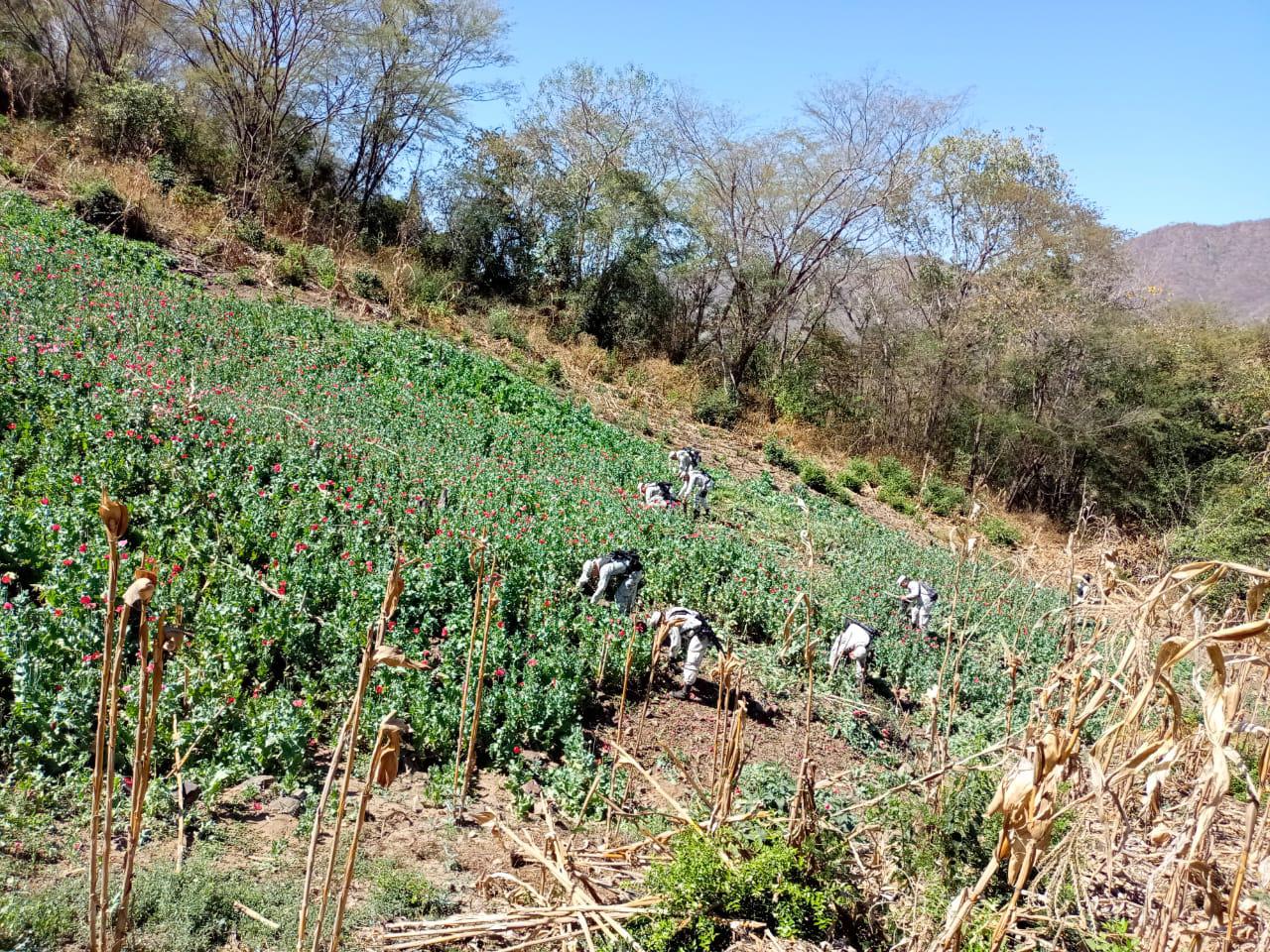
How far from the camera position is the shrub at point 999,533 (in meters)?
15.1

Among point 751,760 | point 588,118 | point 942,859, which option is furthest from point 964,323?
point 942,859

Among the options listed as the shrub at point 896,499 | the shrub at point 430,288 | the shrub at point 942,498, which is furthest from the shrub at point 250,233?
the shrub at point 942,498

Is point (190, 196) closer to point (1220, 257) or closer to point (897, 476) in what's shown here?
point (897, 476)

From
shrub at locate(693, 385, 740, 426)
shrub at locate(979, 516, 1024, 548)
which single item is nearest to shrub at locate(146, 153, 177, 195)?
shrub at locate(693, 385, 740, 426)

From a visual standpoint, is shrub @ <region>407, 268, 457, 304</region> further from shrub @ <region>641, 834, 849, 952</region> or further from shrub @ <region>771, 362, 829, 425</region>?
shrub @ <region>641, 834, 849, 952</region>

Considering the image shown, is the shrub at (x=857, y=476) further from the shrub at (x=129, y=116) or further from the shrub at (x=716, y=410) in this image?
the shrub at (x=129, y=116)

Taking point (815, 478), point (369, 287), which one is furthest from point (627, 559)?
point (369, 287)

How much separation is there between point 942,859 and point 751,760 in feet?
5.80

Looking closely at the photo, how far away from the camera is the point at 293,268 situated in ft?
48.5

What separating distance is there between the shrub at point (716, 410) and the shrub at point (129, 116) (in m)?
12.9

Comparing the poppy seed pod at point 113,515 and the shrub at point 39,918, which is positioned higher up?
the poppy seed pod at point 113,515

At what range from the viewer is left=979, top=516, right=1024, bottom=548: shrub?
1508 cm

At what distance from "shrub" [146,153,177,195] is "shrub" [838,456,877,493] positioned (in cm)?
1478

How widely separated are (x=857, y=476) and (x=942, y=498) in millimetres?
1978
